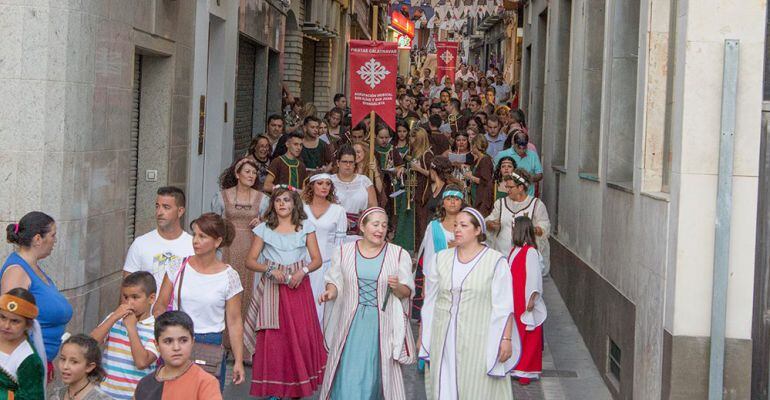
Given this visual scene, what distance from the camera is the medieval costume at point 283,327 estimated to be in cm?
943

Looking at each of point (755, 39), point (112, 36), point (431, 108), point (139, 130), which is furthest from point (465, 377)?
point (431, 108)

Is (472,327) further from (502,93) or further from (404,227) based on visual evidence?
(502,93)

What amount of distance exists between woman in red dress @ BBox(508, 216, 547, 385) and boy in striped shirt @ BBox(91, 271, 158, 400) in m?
4.20

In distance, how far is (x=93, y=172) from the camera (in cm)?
1013

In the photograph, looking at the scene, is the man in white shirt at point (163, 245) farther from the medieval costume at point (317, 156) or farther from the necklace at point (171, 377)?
the medieval costume at point (317, 156)

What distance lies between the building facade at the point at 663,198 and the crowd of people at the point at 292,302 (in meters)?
0.75

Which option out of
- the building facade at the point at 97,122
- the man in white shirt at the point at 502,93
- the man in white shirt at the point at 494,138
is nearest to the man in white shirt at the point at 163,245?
the building facade at the point at 97,122

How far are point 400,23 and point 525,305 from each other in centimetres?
5006

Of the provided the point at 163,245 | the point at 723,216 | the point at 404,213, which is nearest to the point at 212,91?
the point at 404,213

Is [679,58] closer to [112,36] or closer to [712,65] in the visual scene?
[712,65]

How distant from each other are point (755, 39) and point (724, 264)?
1.43 m

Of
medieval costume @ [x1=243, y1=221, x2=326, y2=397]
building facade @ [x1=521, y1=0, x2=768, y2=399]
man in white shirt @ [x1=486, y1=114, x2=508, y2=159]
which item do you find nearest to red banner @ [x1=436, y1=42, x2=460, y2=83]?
man in white shirt @ [x1=486, y1=114, x2=508, y2=159]

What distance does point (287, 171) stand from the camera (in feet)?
42.9

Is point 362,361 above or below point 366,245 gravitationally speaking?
below
